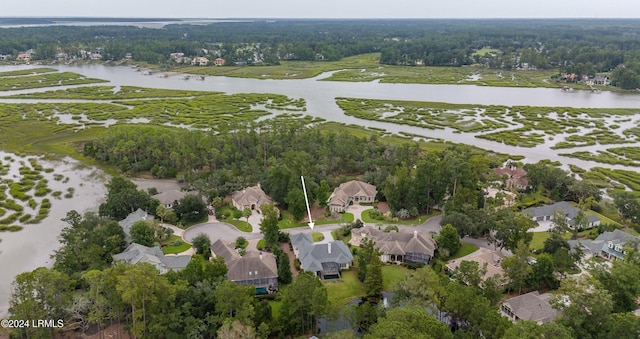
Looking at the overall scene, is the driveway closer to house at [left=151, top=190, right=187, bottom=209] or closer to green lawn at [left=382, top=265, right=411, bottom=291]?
house at [left=151, top=190, right=187, bottom=209]

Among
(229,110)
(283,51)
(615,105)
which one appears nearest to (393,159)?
(229,110)

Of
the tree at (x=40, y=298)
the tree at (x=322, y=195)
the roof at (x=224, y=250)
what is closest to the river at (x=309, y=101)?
the tree at (x=40, y=298)

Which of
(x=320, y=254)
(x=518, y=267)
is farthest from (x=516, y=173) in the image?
(x=320, y=254)

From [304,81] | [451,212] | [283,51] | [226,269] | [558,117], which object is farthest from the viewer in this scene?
[283,51]

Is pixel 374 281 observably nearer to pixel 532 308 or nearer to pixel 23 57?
pixel 532 308

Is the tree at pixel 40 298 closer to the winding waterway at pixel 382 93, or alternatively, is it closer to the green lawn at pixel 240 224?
the green lawn at pixel 240 224

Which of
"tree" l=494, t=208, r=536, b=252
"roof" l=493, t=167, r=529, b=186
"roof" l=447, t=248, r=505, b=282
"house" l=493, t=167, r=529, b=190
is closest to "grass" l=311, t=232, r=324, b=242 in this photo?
"roof" l=447, t=248, r=505, b=282

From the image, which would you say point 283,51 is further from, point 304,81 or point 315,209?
point 315,209
